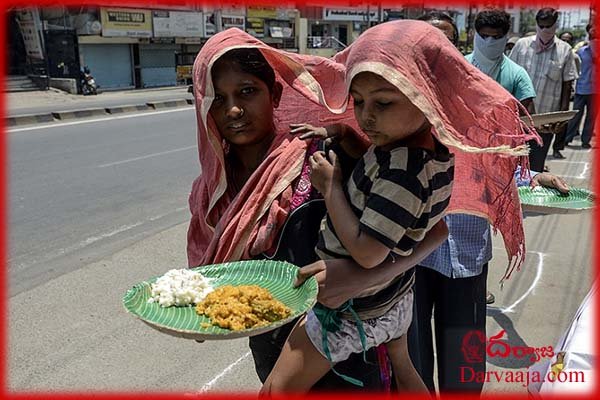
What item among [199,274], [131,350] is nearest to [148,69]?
[131,350]

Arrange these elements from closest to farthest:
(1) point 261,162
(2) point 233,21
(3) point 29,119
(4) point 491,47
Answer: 1. (1) point 261,162
2. (4) point 491,47
3. (3) point 29,119
4. (2) point 233,21

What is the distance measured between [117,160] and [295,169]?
23.2ft

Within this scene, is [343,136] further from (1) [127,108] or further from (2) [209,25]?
(2) [209,25]

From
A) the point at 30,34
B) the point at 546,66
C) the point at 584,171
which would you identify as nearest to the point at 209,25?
the point at 30,34

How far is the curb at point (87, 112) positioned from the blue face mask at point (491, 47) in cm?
1091

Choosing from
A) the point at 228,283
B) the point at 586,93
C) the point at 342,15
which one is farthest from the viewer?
the point at 342,15

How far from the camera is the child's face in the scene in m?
1.32

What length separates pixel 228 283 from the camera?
1582 mm

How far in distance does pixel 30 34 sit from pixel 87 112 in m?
8.58

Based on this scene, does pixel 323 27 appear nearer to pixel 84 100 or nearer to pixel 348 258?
pixel 84 100

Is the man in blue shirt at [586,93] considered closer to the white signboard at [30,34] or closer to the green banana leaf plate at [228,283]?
the green banana leaf plate at [228,283]

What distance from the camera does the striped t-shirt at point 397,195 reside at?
52.2 inches

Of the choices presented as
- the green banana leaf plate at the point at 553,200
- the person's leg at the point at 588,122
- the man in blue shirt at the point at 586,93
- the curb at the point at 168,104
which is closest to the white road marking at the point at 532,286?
the green banana leaf plate at the point at 553,200

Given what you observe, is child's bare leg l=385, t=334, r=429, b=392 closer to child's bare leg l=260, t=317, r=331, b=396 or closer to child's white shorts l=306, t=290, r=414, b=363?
child's white shorts l=306, t=290, r=414, b=363
